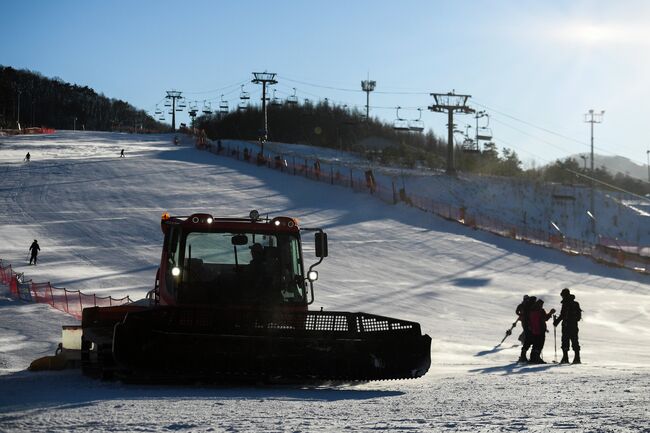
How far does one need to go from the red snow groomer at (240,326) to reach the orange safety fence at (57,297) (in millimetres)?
12643

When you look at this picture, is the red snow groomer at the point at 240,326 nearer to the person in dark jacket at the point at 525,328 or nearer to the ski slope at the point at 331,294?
the ski slope at the point at 331,294

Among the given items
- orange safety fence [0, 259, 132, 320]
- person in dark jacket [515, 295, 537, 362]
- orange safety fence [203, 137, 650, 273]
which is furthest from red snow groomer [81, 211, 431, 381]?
orange safety fence [203, 137, 650, 273]

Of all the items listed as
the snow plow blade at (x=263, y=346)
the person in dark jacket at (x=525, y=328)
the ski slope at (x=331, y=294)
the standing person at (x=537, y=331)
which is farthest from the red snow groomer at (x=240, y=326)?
the person in dark jacket at (x=525, y=328)

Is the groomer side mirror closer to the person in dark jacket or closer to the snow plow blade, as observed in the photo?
the snow plow blade

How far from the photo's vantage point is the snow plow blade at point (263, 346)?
10.0 meters

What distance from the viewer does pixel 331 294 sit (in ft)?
99.7

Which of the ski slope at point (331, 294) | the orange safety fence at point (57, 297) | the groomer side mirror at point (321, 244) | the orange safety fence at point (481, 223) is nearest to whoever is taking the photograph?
the ski slope at point (331, 294)

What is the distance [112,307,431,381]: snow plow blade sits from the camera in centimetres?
1005

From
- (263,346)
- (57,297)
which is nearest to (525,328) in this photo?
(263,346)

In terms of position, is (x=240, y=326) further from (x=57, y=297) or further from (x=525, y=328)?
(x=57, y=297)

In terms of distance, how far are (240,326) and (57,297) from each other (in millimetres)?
16331

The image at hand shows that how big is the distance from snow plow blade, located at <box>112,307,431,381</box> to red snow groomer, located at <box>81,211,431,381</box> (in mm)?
10

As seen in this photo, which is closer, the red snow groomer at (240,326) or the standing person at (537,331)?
the red snow groomer at (240,326)

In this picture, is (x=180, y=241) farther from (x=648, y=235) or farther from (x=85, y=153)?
(x=648, y=235)
